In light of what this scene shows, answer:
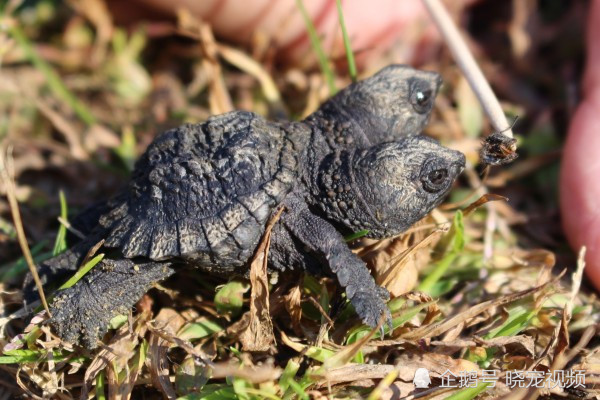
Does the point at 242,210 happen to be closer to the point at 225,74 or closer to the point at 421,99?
the point at 421,99

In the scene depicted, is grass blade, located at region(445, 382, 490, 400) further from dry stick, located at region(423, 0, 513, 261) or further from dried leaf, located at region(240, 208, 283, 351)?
dry stick, located at region(423, 0, 513, 261)

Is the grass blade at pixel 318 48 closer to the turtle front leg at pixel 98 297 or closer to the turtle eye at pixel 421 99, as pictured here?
the turtle eye at pixel 421 99

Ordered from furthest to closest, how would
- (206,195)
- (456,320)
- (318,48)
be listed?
(318,48)
(456,320)
(206,195)

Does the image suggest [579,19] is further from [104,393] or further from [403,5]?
[104,393]

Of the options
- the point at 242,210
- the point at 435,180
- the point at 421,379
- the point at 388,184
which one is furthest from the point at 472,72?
the point at 421,379

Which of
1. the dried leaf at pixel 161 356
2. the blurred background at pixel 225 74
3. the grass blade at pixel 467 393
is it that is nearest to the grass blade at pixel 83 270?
the dried leaf at pixel 161 356

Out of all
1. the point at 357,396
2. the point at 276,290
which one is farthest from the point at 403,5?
the point at 357,396

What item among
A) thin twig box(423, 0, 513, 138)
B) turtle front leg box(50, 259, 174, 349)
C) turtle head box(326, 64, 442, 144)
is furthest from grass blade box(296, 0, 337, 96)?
turtle front leg box(50, 259, 174, 349)
